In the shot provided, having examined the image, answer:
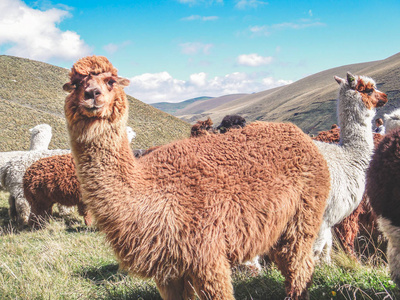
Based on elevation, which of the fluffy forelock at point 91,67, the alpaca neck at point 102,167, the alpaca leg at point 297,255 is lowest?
the alpaca leg at point 297,255

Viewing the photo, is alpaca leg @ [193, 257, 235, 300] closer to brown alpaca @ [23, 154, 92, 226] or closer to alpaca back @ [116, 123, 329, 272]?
alpaca back @ [116, 123, 329, 272]

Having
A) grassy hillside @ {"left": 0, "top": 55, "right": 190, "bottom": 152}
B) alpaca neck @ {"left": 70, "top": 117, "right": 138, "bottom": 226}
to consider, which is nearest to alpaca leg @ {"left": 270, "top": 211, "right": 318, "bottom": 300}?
alpaca neck @ {"left": 70, "top": 117, "right": 138, "bottom": 226}

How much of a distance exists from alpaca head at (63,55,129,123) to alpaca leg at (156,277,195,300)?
4.58 ft

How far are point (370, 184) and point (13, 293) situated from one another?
11.5ft

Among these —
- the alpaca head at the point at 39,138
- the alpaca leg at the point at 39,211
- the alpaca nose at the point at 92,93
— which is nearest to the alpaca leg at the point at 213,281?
the alpaca nose at the point at 92,93

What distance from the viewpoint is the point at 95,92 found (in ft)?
7.04

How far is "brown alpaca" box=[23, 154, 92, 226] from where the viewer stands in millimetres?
6324

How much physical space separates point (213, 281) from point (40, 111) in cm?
3396

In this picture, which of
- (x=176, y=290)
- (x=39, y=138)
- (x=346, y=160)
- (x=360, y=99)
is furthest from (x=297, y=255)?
(x=39, y=138)

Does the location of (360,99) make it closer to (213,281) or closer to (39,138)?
(213,281)

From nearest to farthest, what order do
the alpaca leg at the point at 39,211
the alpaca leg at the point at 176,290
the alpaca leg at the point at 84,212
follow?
1. the alpaca leg at the point at 176,290
2. the alpaca leg at the point at 39,211
3. the alpaca leg at the point at 84,212

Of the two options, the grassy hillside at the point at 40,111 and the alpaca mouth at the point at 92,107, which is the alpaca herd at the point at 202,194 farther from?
the grassy hillside at the point at 40,111

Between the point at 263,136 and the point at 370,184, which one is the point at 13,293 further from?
the point at 370,184

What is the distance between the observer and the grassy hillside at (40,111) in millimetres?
26048
